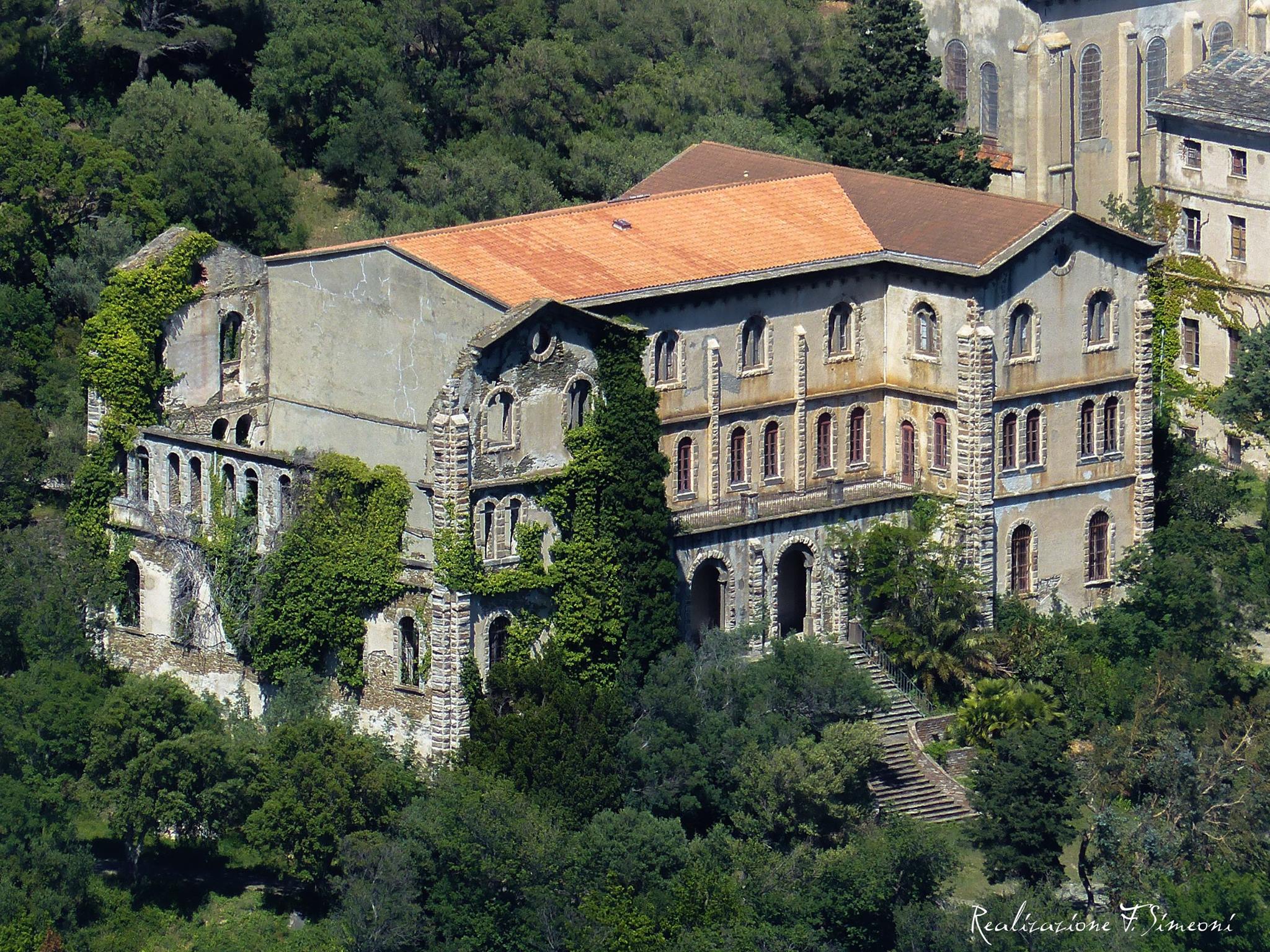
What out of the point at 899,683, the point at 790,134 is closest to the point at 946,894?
the point at 899,683

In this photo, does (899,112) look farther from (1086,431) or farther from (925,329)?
(1086,431)

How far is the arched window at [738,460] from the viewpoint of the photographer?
84688 millimetres

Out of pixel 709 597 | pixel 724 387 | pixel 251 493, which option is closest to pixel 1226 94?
pixel 724 387

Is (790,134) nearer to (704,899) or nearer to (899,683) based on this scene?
(899,683)

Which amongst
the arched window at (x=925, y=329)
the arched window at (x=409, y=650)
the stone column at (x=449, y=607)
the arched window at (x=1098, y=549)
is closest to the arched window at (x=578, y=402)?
the stone column at (x=449, y=607)

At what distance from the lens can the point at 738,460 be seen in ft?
278

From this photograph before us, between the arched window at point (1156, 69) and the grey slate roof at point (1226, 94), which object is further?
the arched window at point (1156, 69)

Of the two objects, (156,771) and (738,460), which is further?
(738,460)

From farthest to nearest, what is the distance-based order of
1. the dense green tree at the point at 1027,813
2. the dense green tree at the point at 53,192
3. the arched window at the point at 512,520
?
Answer: the dense green tree at the point at 53,192, the arched window at the point at 512,520, the dense green tree at the point at 1027,813

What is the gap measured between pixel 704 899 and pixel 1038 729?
10096mm

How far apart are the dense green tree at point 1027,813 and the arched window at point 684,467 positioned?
1134cm

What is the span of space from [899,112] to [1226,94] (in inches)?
401

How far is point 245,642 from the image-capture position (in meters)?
82.2

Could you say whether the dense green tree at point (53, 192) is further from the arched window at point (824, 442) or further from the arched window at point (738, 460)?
the arched window at point (824, 442)
